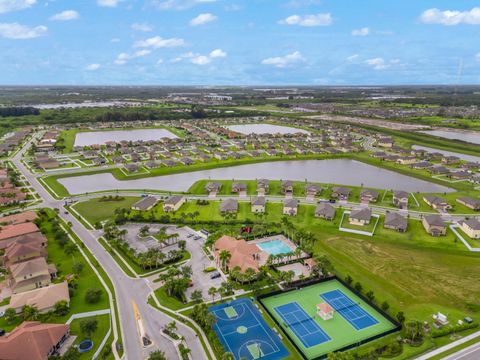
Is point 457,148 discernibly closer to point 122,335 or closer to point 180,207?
point 180,207

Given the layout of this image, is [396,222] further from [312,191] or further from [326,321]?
[326,321]

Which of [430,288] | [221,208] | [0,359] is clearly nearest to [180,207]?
[221,208]

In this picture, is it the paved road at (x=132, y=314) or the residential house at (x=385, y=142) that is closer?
the paved road at (x=132, y=314)

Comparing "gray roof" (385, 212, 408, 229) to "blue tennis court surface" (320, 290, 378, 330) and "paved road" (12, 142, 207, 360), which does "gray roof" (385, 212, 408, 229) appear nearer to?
"blue tennis court surface" (320, 290, 378, 330)

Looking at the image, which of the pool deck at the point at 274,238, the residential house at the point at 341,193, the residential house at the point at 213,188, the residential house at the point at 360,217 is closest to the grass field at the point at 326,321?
the pool deck at the point at 274,238

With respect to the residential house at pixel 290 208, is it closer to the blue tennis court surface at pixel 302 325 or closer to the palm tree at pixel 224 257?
the palm tree at pixel 224 257

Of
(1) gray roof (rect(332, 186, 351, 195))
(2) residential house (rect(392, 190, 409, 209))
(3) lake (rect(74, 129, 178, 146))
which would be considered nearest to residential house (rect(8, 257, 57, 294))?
(1) gray roof (rect(332, 186, 351, 195))
